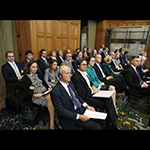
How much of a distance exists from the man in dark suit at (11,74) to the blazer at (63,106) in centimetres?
193

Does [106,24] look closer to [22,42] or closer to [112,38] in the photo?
[112,38]

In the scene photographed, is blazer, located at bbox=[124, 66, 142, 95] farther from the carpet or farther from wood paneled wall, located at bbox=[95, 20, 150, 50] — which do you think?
wood paneled wall, located at bbox=[95, 20, 150, 50]

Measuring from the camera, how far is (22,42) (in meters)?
4.46

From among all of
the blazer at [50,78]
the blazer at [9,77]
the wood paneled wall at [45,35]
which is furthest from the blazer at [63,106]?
the wood paneled wall at [45,35]

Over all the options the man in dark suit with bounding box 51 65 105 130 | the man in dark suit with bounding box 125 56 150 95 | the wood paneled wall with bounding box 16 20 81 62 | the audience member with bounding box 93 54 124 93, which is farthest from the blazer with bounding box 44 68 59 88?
the wood paneled wall with bounding box 16 20 81 62

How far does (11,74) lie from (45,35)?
2464mm

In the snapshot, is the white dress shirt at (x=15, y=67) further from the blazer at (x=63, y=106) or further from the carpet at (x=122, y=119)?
the blazer at (x=63, y=106)

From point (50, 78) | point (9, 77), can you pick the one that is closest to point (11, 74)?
point (9, 77)

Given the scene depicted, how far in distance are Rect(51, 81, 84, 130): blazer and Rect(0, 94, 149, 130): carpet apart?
866 millimetres

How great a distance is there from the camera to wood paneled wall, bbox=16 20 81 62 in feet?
14.3

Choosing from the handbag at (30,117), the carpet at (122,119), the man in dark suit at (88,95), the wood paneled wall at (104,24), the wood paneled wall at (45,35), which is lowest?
the carpet at (122,119)

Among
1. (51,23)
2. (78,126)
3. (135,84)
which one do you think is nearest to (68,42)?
(51,23)

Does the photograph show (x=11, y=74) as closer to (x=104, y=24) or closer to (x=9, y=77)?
(x=9, y=77)

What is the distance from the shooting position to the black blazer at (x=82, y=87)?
7.65 ft
